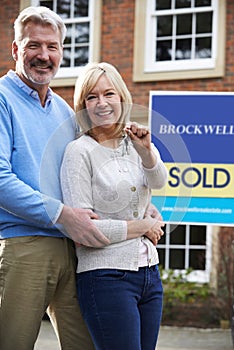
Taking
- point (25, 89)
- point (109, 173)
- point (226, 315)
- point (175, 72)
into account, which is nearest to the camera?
point (109, 173)

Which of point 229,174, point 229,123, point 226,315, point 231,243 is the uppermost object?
point 229,123

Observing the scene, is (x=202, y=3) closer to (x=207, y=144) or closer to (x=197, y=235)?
(x=197, y=235)

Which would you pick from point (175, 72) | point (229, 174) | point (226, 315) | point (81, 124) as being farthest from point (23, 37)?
point (175, 72)

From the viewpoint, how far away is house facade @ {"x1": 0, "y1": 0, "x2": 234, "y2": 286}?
1139cm

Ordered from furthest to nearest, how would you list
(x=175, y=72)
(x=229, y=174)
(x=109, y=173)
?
(x=175, y=72) → (x=229, y=174) → (x=109, y=173)

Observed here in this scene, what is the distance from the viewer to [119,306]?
2703 mm

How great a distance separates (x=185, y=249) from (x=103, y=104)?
9.12 metres

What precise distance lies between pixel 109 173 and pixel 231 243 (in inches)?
322

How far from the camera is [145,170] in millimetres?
2760

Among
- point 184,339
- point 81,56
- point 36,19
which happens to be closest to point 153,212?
point 36,19

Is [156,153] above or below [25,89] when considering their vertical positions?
below

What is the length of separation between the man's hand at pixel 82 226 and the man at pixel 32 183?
0.17 feet

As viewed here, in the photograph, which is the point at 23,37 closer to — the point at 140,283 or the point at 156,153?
the point at 156,153

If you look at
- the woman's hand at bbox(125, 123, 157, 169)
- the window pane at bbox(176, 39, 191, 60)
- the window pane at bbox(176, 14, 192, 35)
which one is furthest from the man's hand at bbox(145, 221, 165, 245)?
the window pane at bbox(176, 14, 192, 35)
